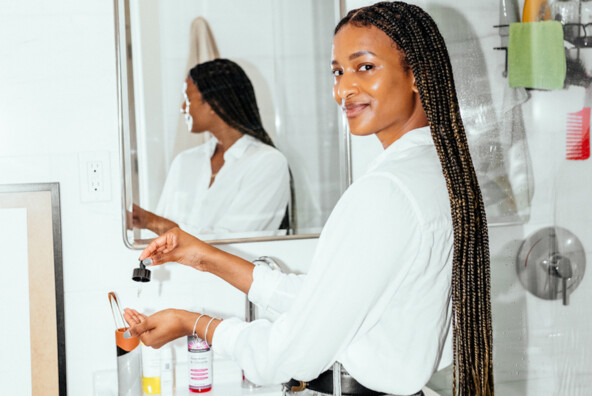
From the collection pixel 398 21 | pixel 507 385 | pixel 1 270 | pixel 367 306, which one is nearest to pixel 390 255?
pixel 367 306

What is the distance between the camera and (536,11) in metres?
1.04

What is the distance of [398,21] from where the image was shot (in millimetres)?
931

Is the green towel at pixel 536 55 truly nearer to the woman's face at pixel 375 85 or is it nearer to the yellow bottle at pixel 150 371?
the woman's face at pixel 375 85

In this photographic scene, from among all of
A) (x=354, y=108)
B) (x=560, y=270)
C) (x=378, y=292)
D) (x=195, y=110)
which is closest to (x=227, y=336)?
(x=378, y=292)

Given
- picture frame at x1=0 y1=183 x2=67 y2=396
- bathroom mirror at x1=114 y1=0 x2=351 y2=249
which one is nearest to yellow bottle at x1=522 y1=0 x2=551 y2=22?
bathroom mirror at x1=114 y1=0 x2=351 y2=249

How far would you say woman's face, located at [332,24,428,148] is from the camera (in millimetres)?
936

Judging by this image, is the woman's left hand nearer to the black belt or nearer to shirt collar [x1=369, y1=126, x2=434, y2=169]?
the black belt

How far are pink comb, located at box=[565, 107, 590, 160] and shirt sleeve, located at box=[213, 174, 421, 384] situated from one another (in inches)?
11.8

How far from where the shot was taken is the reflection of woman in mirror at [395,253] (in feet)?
2.81

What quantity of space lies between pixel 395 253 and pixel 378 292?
0.06 meters

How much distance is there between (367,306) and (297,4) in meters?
0.89

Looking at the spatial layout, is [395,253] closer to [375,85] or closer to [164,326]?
[375,85]

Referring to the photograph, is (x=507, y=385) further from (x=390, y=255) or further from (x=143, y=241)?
(x=143, y=241)

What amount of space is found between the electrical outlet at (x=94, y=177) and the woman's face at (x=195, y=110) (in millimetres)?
203
